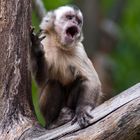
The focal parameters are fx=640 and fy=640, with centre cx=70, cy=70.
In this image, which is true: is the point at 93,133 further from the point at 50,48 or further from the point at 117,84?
the point at 117,84

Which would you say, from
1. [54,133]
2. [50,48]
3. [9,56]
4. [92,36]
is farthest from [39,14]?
[92,36]

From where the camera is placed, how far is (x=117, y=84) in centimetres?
1581

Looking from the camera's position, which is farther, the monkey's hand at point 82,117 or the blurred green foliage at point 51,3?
the blurred green foliage at point 51,3

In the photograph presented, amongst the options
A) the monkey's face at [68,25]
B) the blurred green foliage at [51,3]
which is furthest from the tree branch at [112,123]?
the blurred green foliage at [51,3]

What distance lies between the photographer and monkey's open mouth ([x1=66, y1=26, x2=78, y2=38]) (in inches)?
332

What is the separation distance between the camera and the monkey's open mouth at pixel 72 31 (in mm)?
8431

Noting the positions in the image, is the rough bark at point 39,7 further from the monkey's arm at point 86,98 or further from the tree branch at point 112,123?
the tree branch at point 112,123

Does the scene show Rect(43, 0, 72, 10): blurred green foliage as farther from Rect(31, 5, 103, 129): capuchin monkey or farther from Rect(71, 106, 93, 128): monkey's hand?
Rect(71, 106, 93, 128): monkey's hand

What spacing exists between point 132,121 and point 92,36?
8813 mm

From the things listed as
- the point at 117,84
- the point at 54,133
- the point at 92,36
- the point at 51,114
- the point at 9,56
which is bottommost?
the point at 117,84

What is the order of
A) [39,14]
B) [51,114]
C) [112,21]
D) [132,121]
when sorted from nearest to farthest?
1. [132,121]
2. [51,114]
3. [39,14]
4. [112,21]

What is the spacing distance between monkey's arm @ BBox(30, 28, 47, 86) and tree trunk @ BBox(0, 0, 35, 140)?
231mm

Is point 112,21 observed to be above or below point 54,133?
below

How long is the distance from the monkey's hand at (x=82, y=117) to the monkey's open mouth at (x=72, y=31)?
1093 millimetres
